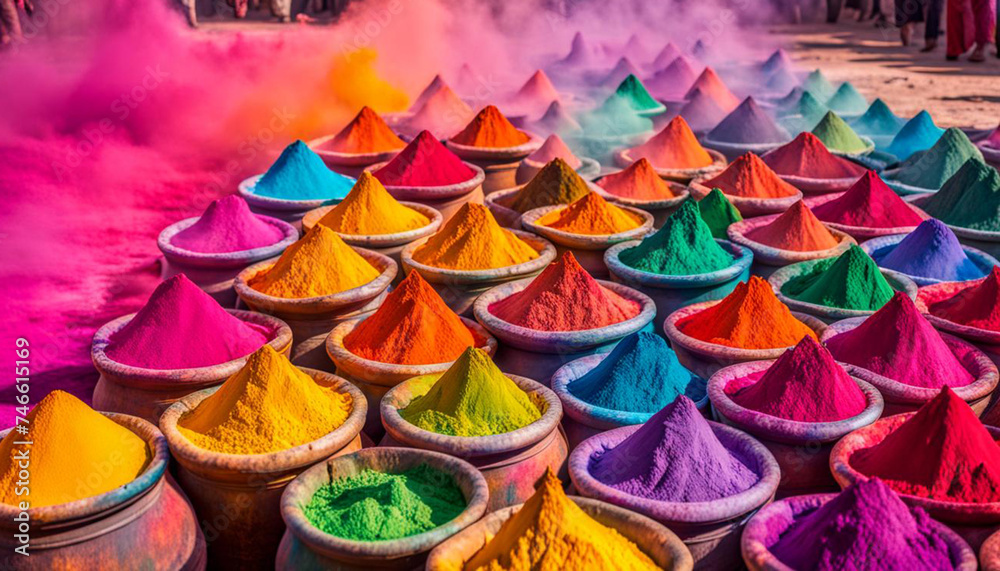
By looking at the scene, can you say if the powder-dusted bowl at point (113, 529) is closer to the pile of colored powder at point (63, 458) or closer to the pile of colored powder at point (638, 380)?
the pile of colored powder at point (63, 458)

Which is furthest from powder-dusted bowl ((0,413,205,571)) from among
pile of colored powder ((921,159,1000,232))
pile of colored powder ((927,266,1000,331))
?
pile of colored powder ((921,159,1000,232))

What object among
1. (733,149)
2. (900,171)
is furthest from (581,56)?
(900,171)

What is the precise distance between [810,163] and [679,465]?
256cm

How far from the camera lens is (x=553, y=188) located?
12.4 ft

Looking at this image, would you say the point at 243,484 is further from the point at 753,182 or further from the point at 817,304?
the point at 753,182

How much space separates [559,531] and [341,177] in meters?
2.64

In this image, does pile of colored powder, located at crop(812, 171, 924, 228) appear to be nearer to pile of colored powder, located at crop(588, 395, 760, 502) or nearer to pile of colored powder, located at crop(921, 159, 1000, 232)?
pile of colored powder, located at crop(921, 159, 1000, 232)

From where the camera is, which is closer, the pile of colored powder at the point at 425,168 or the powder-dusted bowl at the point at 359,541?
the powder-dusted bowl at the point at 359,541

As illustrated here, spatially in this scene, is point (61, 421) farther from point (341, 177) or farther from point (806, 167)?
point (806, 167)

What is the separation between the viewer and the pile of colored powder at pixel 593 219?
341cm

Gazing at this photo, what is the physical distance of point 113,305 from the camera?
3.88m

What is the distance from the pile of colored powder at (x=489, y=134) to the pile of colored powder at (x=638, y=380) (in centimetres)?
222

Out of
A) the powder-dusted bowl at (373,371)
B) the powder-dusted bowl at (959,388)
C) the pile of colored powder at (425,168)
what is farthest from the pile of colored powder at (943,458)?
the pile of colored powder at (425,168)

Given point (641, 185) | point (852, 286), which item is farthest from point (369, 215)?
point (852, 286)
